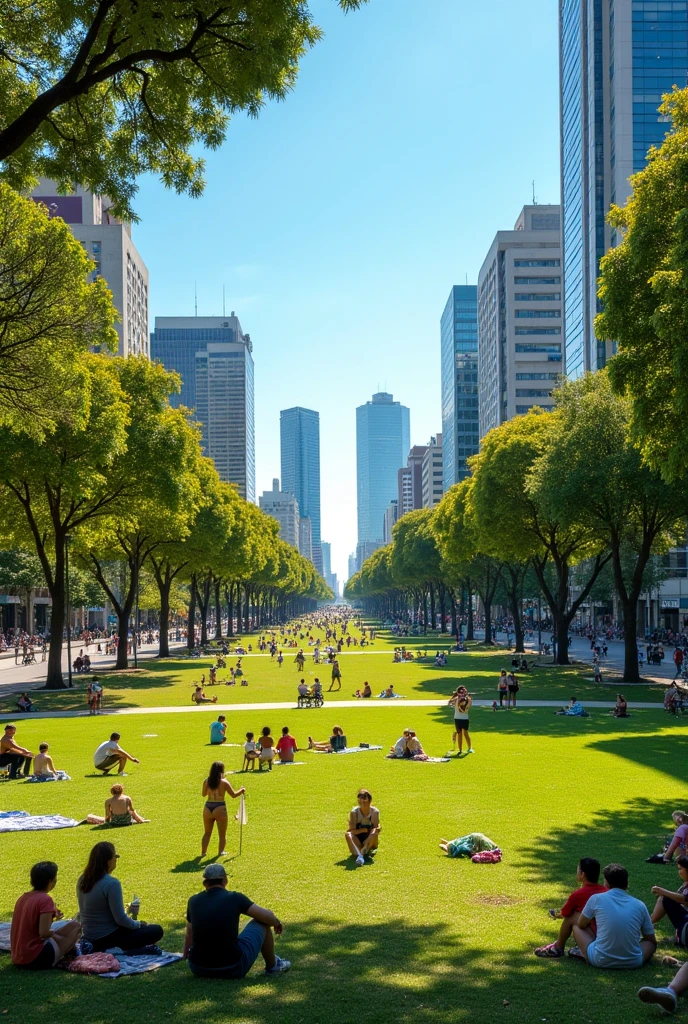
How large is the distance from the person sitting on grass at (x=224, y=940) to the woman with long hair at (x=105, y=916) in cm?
86

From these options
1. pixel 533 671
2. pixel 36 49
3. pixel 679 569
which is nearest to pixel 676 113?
pixel 36 49

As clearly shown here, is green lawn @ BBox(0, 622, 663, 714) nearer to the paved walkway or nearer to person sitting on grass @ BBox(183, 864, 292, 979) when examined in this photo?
the paved walkway

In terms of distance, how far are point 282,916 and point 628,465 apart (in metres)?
32.3

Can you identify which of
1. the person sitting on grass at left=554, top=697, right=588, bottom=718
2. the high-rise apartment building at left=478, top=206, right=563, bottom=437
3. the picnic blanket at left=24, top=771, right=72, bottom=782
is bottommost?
the person sitting on grass at left=554, top=697, right=588, bottom=718

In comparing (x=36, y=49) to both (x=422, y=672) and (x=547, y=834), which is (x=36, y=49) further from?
(x=422, y=672)

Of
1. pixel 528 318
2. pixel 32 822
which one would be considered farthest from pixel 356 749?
pixel 528 318

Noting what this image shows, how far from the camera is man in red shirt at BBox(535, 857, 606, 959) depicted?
9102mm

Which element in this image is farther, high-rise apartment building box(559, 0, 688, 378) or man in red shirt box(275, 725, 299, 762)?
high-rise apartment building box(559, 0, 688, 378)

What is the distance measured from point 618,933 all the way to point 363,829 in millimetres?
5271

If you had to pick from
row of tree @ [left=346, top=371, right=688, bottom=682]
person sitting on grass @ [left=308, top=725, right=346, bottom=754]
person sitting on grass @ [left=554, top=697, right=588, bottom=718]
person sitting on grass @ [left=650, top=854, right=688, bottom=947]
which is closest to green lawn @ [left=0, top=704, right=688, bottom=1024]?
person sitting on grass @ [left=650, top=854, right=688, bottom=947]

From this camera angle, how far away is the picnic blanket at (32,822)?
15.4m

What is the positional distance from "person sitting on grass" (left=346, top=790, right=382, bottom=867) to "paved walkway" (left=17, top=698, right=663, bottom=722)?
21.0 metres

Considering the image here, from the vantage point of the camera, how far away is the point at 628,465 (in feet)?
128

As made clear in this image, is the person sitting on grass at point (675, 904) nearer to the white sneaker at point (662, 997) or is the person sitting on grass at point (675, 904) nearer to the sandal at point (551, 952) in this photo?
the sandal at point (551, 952)
